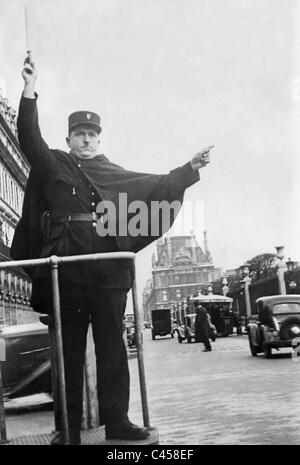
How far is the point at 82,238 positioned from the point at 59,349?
0.58 meters

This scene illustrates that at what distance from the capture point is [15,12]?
11.7ft

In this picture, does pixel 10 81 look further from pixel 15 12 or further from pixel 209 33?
pixel 209 33

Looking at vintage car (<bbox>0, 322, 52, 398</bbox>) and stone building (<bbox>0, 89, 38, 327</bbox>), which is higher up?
stone building (<bbox>0, 89, 38, 327</bbox>)

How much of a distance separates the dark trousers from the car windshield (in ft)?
28.2

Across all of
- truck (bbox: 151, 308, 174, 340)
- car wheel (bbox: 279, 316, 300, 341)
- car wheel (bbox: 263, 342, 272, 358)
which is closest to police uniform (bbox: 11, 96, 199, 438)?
truck (bbox: 151, 308, 174, 340)

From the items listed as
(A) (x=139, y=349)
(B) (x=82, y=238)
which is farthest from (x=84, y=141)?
(A) (x=139, y=349)

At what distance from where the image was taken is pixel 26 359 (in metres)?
4.68

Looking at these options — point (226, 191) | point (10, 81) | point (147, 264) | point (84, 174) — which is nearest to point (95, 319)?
point (147, 264)

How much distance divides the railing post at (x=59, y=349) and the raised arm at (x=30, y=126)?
2.00 ft

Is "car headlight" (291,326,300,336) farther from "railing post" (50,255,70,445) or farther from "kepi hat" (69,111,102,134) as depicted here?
"railing post" (50,255,70,445)

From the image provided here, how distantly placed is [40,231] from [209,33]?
56.6 inches

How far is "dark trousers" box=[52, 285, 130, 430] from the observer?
297 cm
